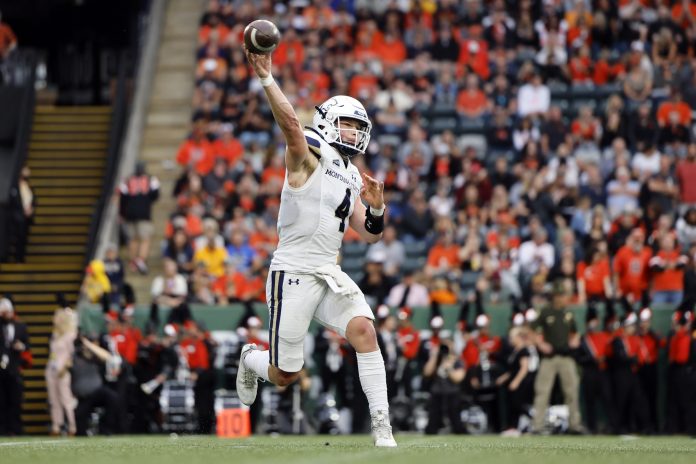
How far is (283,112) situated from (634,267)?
10470 mm

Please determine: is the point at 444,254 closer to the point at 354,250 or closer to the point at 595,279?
the point at 354,250

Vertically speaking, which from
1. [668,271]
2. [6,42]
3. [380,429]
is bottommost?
[380,429]

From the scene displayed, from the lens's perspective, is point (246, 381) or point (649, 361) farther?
point (649, 361)

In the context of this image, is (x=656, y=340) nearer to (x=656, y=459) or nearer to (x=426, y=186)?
(x=426, y=186)

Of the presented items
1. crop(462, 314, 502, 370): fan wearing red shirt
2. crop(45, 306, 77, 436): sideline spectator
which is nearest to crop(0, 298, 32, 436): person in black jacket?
crop(45, 306, 77, 436): sideline spectator

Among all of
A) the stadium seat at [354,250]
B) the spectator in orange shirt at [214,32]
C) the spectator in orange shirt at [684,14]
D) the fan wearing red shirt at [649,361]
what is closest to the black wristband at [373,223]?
the fan wearing red shirt at [649,361]

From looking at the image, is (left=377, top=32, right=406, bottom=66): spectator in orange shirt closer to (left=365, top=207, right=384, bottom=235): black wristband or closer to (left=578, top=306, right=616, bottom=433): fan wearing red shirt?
(left=578, top=306, right=616, bottom=433): fan wearing red shirt

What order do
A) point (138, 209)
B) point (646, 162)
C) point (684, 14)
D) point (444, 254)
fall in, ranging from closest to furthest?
1. point (444, 254)
2. point (646, 162)
3. point (138, 209)
4. point (684, 14)

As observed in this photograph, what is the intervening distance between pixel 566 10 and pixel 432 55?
8.39ft

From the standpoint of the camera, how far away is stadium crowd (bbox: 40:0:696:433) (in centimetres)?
1906

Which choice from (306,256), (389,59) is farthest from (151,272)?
(306,256)

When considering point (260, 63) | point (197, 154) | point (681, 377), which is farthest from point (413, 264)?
point (260, 63)

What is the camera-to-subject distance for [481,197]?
2252cm

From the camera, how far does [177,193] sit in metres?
23.8
